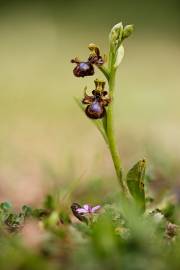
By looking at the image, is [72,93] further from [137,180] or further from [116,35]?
[137,180]

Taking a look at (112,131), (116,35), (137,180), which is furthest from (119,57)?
(137,180)

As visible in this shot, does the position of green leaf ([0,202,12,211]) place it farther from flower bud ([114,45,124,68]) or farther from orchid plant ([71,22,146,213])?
flower bud ([114,45,124,68])

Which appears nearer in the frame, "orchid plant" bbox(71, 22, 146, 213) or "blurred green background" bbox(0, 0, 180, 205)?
"orchid plant" bbox(71, 22, 146, 213)

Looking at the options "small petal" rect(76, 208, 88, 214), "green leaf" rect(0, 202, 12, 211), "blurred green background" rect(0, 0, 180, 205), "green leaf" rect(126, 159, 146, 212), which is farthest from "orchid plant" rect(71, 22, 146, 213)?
"blurred green background" rect(0, 0, 180, 205)

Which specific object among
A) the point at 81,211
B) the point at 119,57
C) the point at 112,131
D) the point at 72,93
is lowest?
the point at 81,211

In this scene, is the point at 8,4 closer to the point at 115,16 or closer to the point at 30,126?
the point at 115,16
